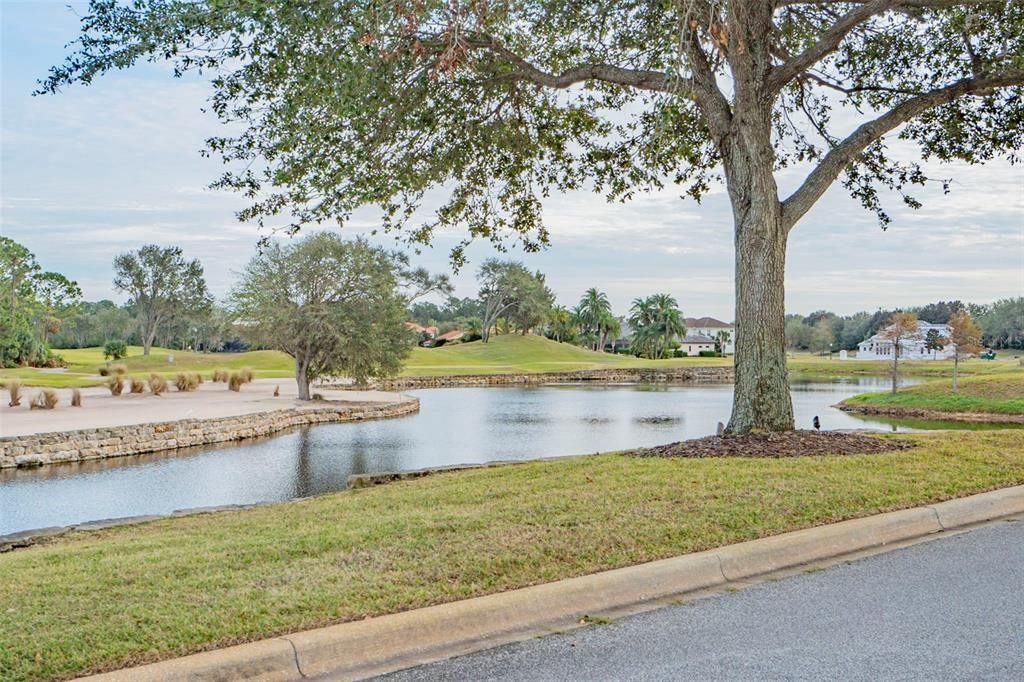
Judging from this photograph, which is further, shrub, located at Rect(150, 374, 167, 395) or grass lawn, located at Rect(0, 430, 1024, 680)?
shrub, located at Rect(150, 374, 167, 395)

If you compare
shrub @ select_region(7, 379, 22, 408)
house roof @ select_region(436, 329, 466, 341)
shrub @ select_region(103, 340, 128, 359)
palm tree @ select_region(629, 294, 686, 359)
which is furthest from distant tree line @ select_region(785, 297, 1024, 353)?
shrub @ select_region(7, 379, 22, 408)

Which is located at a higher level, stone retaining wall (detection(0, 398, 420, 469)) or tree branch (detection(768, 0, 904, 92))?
tree branch (detection(768, 0, 904, 92))

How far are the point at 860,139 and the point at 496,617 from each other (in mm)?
9096

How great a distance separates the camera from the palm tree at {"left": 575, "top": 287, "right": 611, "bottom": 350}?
110m

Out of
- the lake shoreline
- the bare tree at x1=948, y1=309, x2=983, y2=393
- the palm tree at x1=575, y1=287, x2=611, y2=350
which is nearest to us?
the lake shoreline

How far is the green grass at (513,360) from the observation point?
63062 mm

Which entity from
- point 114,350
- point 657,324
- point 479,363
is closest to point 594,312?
point 657,324

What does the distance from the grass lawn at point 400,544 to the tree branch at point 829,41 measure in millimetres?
5135

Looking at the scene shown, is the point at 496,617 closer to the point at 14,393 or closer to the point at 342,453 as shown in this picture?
the point at 342,453

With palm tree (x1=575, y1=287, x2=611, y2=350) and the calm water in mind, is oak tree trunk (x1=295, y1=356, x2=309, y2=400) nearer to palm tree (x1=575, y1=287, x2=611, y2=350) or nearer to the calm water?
the calm water

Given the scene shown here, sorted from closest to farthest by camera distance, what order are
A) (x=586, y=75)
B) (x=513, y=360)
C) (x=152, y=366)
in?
1. (x=586, y=75)
2. (x=152, y=366)
3. (x=513, y=360)

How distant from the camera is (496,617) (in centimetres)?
459

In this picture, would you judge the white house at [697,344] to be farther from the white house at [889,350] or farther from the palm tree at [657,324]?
the white house at [889,350]

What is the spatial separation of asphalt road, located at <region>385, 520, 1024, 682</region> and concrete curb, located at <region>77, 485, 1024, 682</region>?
232 mm
